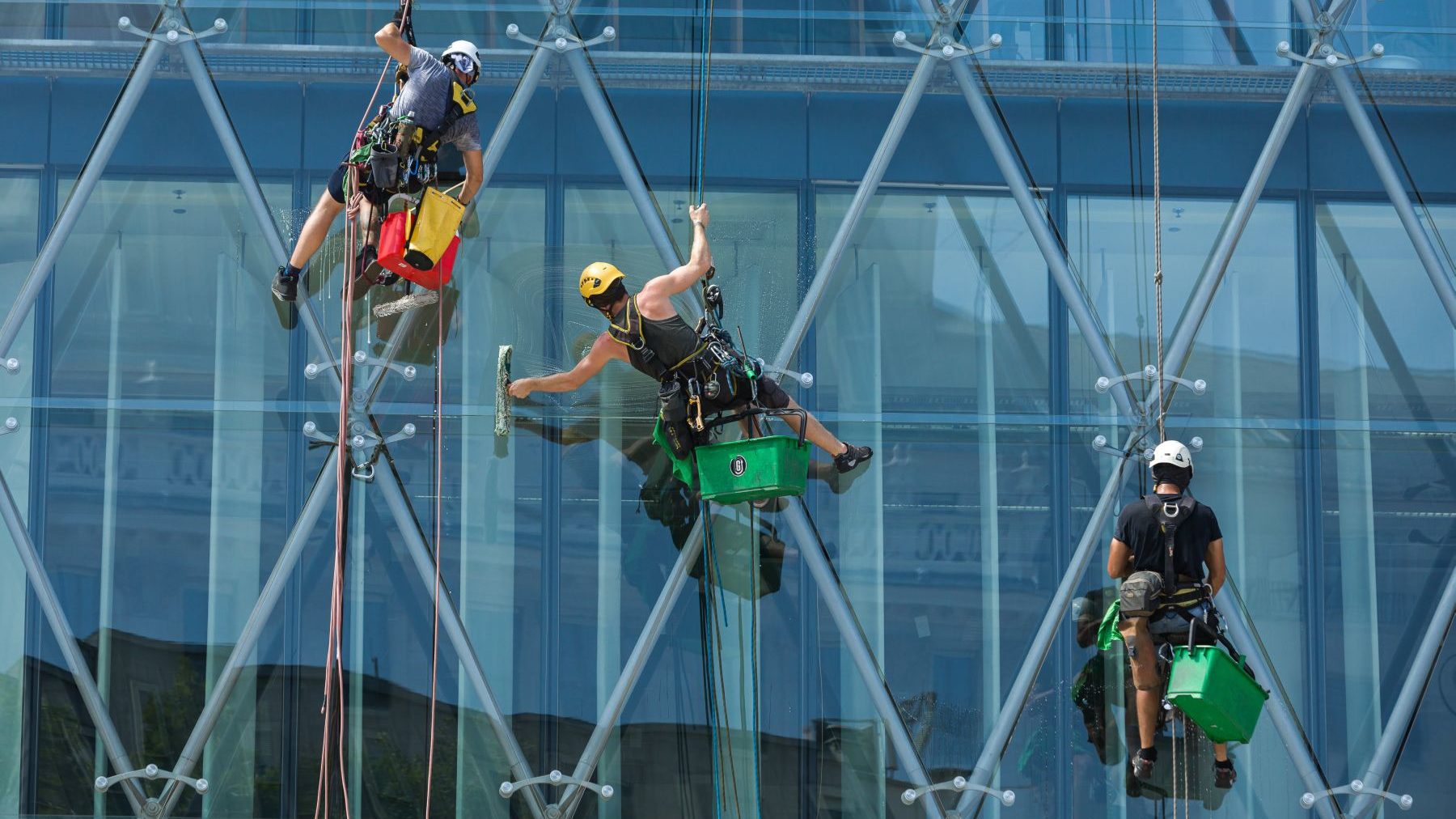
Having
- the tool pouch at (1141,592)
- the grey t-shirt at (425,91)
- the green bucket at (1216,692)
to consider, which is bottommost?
the green bucket at (1216,692)

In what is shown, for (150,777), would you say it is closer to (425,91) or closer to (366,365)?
(366,365)

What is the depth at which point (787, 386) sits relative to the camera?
11.9 m

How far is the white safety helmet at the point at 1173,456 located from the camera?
36.1ft

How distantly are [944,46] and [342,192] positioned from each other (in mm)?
3716

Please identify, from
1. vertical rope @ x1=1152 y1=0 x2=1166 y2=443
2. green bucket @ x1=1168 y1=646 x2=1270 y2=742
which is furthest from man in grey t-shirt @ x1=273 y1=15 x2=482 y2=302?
green bucket @ x1=1168 y1=646 x2=1270 y2=742

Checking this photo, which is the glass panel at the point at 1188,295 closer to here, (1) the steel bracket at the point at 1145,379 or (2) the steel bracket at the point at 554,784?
(1) the steel bracket at the point at 1145,379

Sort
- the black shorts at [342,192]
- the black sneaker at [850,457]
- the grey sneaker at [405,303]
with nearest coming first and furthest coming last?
the black shorts at [342,192]
the black sneaker at [850,457]
the grey sneaker at [405,303]

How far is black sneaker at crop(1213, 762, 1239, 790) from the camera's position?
446 inches

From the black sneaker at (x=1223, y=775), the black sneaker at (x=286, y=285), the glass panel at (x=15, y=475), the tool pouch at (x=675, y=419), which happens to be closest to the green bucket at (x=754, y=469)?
the tool pouch at (x=675, y=419)

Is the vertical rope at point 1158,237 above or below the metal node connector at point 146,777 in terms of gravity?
above

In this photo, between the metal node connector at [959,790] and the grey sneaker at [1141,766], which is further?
the metal node connector at [959,790]

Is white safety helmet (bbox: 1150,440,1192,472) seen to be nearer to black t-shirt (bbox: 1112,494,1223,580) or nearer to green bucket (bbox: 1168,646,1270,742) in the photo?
black t-shirt (bbox: 1112,494,1223,580)

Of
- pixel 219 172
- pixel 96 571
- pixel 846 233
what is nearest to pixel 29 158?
pixel 219 172

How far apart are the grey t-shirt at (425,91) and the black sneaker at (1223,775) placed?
573cm
